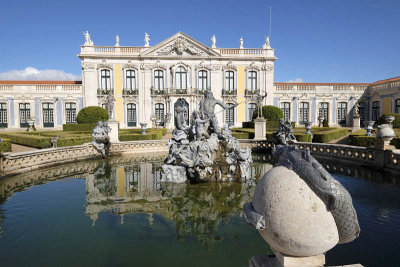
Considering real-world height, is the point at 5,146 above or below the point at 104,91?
below

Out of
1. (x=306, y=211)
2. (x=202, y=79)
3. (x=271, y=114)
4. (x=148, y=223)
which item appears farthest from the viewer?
(x=202, y=79)

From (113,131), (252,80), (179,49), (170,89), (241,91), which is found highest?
(179,49)

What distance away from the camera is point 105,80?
29.1 m

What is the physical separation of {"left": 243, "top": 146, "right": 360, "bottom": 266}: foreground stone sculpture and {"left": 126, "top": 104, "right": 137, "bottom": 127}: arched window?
2890cm

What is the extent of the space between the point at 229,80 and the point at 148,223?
88.8 ft

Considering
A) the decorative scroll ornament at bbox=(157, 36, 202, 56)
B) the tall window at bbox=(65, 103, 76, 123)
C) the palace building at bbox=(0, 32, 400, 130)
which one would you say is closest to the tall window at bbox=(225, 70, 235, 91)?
the palace building at bbox=(0, 32, 400, 130)

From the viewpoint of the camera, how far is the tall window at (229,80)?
30484mm

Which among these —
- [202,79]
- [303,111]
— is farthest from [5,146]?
[303,111]

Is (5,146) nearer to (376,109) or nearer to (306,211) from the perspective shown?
(306,211)

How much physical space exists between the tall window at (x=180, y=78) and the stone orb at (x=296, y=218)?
28.7 meters

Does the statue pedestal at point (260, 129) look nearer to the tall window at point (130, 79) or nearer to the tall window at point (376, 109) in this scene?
the tall window at point (130, 79)

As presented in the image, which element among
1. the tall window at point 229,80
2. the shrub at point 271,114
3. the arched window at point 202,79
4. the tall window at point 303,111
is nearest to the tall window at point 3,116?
the arched window at point 202,79

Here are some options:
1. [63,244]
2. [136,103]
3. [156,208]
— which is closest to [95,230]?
[63,244]

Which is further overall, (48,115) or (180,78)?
(180,78)
